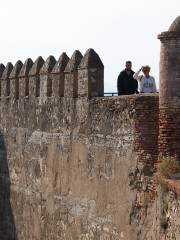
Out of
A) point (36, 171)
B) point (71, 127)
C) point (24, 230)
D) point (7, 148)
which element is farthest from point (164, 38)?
point (7, 148)

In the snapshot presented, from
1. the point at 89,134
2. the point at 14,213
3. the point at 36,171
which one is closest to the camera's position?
the point at 89,134

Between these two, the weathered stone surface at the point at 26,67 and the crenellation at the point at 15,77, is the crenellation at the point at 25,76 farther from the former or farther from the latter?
the crenellation at the point at 15,77

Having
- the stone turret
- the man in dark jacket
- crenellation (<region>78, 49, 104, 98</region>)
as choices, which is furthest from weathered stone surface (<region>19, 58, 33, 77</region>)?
the stone turret

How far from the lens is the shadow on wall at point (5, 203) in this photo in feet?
53.6

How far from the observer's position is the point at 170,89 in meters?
9.59

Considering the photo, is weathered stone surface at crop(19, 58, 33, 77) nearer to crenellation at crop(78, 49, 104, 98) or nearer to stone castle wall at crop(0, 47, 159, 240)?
stone castle wall at crop(0, 47, 159, 240)

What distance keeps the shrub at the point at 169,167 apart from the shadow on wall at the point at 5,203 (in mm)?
7530

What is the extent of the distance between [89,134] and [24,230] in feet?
13.2

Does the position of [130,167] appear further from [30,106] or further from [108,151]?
[30,106]

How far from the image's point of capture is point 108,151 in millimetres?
11258

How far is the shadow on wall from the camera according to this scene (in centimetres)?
1634

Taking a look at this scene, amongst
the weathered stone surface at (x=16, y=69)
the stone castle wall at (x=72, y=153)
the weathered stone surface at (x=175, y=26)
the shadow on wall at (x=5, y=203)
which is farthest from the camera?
the shadow on wall at (x=5, y=203)

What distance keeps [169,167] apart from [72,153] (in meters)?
3.77

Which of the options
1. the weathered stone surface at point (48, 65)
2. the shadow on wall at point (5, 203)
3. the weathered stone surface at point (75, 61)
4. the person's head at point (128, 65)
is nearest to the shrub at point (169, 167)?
the person's head at point (128, 65)
